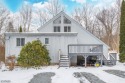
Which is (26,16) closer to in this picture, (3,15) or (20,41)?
(3,15)

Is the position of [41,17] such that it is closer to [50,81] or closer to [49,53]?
[49,53]

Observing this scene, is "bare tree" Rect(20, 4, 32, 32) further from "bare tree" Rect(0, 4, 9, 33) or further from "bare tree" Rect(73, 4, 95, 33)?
"bare tree" Rect(73, 4, 95, 33)

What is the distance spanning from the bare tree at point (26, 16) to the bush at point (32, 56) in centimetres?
2215

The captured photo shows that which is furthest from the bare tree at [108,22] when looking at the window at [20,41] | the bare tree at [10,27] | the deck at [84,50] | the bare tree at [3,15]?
the window at [20,41]

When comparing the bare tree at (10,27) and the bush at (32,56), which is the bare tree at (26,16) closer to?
the bare tree at (10,27)

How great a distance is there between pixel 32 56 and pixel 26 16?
2474 centimetres

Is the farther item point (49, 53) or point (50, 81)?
point (49, 53)

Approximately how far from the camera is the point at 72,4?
46.4 metres

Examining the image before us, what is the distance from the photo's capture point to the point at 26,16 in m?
43.4

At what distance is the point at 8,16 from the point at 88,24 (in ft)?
51.4

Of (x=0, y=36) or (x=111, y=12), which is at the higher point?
(x=111, y=12)

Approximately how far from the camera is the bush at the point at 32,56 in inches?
776

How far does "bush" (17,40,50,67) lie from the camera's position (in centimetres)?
1972

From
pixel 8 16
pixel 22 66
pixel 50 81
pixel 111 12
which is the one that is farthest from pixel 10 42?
pixel 111 12
